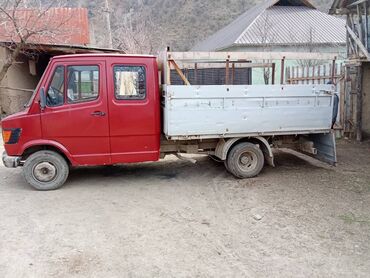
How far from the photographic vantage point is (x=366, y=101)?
11266 millimetres

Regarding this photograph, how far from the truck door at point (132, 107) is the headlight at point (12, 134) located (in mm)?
1660

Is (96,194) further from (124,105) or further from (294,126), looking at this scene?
(294,126)

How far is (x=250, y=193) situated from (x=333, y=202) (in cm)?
137

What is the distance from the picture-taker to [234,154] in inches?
288

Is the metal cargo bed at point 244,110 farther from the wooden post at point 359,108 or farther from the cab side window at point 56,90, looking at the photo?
the wooden post at point 359,108

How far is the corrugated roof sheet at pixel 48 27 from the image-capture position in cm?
1453

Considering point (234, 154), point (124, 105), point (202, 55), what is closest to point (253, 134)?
point (234, 154)

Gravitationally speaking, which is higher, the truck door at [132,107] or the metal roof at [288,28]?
the metal roof at [288,28]

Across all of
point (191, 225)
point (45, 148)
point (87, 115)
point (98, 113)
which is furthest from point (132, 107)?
point (191, 225)

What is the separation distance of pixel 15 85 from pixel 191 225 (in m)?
13.8

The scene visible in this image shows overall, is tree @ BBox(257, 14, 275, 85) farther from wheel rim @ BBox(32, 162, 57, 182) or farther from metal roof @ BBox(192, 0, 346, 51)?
wheel rim @ BBox(32, 162, 57, 182)

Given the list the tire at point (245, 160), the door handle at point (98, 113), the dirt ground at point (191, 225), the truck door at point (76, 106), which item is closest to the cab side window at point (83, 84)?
the truck door at point (76, 106)

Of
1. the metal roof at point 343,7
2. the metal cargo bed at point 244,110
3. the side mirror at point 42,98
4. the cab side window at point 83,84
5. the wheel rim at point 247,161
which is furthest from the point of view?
the metal roof at point 343,7

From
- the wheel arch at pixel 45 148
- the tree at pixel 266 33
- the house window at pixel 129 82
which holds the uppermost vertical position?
the tree at pixel 266 33
